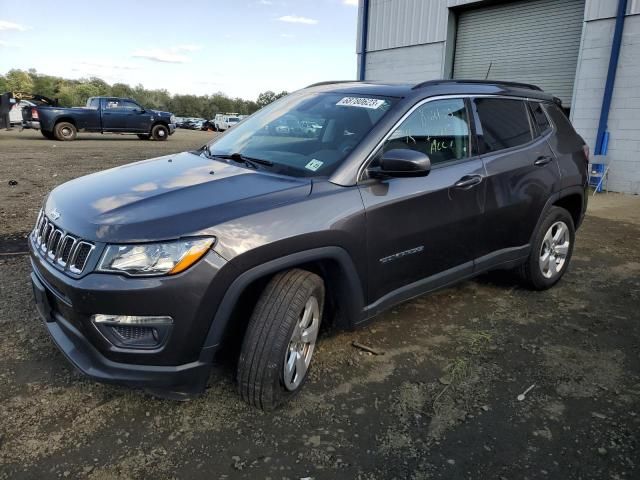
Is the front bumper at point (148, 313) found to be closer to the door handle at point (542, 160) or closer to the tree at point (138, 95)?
the door handle at point (542, 160)

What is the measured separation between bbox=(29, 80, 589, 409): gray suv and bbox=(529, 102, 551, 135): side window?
151 millimetres

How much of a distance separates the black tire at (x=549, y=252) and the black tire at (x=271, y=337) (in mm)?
2396

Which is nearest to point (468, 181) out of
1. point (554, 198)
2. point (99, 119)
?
point (554, 198)

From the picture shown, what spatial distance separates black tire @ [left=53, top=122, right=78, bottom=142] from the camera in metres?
18.2

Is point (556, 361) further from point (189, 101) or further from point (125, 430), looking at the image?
point (189, 101)

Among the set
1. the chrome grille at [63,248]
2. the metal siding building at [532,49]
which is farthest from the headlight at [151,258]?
the metal siding building at [532,49]

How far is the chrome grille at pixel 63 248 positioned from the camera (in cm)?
224

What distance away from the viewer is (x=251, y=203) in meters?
2.39

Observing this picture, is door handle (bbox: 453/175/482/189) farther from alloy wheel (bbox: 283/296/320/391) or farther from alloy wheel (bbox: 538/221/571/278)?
alloy wheel (bbox: 283/296/320/391)

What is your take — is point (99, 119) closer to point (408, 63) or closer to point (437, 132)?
point (408, 63)

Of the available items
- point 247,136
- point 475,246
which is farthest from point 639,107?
point 247,136

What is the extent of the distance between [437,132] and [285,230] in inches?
58.0

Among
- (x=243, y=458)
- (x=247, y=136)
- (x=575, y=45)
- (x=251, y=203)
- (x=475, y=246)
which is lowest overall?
(x=243, y=458)

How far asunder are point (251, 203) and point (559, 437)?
6.26 feet
